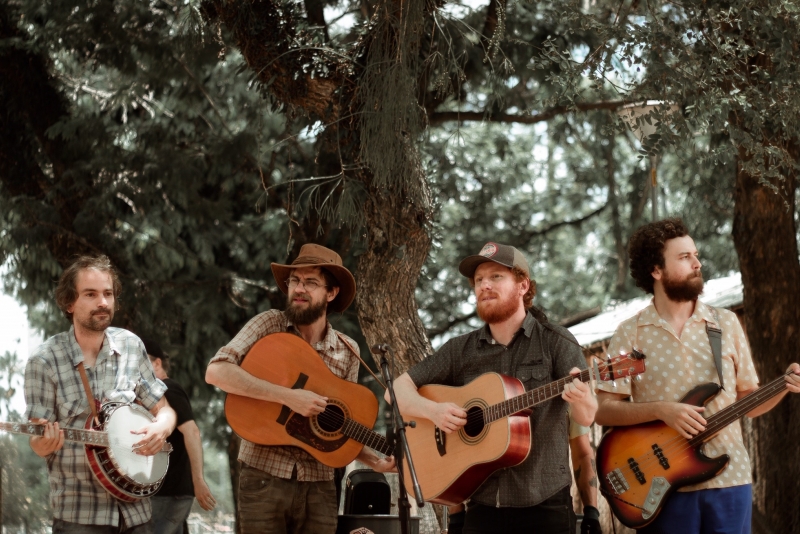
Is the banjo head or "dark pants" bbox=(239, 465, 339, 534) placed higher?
the banjo head

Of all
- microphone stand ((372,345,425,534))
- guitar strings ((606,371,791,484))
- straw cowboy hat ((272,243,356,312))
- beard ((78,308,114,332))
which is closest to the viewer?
microphone stand ((372,345,425,534))

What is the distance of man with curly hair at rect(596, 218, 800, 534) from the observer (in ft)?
15.3

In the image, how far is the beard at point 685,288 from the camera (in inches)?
196

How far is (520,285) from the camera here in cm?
503

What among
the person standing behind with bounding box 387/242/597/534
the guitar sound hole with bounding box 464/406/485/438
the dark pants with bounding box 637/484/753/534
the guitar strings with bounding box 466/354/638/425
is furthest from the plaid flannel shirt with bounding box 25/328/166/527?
the dark pants with bounding box 637/484/753/534

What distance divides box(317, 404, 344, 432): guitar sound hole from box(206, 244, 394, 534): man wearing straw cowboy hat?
0.10 metres

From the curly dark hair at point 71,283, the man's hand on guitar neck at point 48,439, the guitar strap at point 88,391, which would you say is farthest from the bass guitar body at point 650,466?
the curly dark hair at point 71,283

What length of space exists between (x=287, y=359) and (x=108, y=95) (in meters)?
7.20

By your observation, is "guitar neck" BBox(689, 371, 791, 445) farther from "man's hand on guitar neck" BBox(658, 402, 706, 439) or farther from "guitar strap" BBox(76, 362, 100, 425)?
"guitar strap" BBox(76, 362, 100, 425)

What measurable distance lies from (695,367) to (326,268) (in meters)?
A: 2.22

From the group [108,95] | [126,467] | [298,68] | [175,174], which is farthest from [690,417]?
[108,95]

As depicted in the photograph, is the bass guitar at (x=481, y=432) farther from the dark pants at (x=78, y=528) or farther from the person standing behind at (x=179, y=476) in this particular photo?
the person standing behind at (x=179, y=476)

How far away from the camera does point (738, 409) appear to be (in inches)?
182

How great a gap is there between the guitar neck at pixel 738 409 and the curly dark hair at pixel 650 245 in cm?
85
